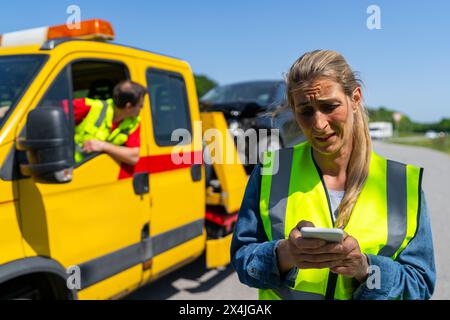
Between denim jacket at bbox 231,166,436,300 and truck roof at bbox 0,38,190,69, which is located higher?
truck roof at bbox 0,38,190,69

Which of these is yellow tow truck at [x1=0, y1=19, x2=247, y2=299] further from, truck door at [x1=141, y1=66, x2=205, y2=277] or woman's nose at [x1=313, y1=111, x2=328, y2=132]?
woman's nose at [x1=313, y1=111, x2=328, y2=132]

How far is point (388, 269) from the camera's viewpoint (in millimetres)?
1379

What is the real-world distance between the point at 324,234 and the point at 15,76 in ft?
7.85

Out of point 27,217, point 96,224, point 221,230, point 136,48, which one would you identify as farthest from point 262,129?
point 27,217

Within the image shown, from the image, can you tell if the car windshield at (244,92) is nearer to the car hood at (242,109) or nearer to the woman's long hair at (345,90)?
the car hood at (242,109)

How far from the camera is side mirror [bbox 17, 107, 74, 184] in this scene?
7.23ft

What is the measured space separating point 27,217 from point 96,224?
56 cm

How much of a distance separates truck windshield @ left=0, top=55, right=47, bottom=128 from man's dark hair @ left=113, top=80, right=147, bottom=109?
1.95 feet

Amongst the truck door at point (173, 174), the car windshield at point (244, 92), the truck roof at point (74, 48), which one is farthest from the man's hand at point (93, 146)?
the car windshield at point (244, 92)

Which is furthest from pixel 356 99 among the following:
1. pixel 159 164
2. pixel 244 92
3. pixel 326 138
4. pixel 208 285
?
pixel 244 92

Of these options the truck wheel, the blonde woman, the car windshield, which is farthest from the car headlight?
the blonde woman

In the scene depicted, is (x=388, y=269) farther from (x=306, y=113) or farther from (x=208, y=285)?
(x=208, y=285)

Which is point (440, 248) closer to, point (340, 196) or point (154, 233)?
point (154, 233)
